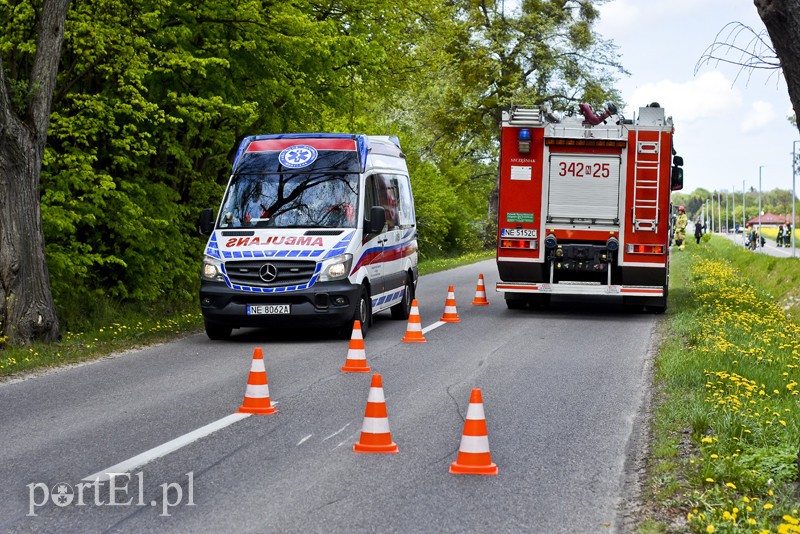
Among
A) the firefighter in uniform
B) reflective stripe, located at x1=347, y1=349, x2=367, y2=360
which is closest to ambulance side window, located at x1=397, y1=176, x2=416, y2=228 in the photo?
reflective stripe, located at x1=347, y1=349, x2=367, y2=360

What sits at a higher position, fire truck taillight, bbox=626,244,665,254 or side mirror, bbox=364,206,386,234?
side mirror, bbox=364,206,386,234

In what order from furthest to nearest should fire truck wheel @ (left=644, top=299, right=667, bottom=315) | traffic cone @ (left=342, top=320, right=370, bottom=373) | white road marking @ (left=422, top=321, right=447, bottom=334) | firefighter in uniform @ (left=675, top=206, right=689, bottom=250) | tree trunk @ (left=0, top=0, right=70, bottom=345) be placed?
firefighter in uniform @ (left=675, top=206, right=689, bottom=250) → fire truck wheel @ (left=644, top=299, right=667, bottom=315) → white road marking @ (left=422, top=321, right=447, bottom=334) → tree trunk @ (left=0, top=0, right=70, bottom=345) → traffic cone @ (left=342, top=320, right=370, bottom=373)

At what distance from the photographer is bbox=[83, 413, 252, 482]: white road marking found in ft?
22.7

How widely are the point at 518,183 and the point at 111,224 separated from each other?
673 cm

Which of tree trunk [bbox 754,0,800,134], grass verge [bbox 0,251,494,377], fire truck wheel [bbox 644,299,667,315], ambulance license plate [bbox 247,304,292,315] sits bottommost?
grass verge [bbox 0,251,494,377]

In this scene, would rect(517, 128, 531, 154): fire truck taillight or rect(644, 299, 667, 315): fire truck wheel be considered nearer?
rect(517, 128, 531, 154): fire truck taillight

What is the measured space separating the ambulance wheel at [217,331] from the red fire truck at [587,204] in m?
5.64

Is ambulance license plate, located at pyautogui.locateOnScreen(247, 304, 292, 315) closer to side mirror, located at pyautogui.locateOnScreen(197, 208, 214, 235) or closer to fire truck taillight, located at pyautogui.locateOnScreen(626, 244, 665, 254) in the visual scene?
side mirror, located at pyautogui.locateOnScreen(197, 208, 214, 235)

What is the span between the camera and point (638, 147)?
18.6 meters

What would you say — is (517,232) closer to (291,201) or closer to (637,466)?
(291,201)

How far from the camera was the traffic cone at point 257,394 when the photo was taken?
9117 mm

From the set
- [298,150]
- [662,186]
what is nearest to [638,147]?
[662,186]

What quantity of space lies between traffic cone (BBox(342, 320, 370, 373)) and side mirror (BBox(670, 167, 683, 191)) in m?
9.16

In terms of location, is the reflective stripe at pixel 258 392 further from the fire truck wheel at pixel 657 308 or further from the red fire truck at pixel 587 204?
the fire truck wheel at pixel 657 308
